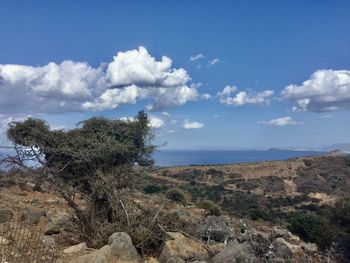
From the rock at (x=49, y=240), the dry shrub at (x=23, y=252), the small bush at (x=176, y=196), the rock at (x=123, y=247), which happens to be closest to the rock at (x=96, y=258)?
the rock at (x=123, y=247)

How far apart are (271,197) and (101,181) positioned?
40579 mm

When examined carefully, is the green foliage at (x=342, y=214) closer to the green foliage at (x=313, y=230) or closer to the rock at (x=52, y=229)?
the green foliage at (x=313, y=230)

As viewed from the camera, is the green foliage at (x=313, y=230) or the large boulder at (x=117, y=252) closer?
the large boulder at (x=117, y=252)

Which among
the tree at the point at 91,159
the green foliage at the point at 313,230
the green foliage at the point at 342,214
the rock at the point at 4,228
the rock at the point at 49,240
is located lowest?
the green foliage at the point at 313,230

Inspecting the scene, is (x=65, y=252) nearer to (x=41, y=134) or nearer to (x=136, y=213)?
Answer: (x=136, y=213)

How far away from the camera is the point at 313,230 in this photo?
2028cm

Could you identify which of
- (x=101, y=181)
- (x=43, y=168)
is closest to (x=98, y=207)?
(x=101, y=181)

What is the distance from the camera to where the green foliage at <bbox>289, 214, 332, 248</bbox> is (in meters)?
18.2

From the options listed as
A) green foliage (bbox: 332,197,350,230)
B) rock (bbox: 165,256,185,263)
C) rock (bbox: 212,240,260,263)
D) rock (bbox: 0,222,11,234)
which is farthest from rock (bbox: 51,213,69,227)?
green foliage (bbox: 332,197,350,230)

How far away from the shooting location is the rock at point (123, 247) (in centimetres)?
995

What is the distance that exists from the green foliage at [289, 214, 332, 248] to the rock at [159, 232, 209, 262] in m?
8.89

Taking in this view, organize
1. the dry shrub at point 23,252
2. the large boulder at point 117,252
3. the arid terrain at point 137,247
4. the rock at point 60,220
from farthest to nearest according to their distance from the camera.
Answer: the rock at point 60,220, the arid terrain at point 137,247, the large boulder at point 117,252, the dry shrub at point 23,252

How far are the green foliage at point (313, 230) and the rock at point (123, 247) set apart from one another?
10136 mm

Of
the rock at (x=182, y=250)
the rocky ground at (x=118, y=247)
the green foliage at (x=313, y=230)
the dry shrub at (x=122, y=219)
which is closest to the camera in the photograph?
the rocky ground at (x=118, y=247)
